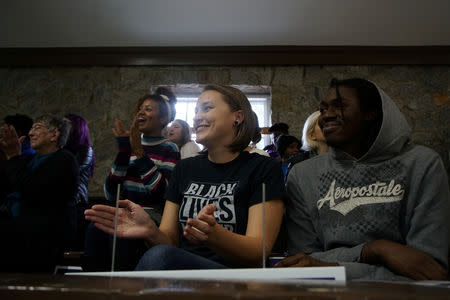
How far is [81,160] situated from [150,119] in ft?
2.29

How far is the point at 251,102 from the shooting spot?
4027 mm

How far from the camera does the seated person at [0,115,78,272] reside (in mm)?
1765

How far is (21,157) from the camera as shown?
2107 mm

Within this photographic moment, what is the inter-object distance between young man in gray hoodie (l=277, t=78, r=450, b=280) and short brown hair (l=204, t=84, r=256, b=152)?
8.2 inches

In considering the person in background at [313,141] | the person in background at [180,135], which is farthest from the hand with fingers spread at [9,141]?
the person in background at [313,141]

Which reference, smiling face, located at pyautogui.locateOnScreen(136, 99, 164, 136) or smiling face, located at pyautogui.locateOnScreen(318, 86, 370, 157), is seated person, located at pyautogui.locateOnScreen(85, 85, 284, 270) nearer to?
smiling face, located at pyautogui.locateOnScreen(318, 86, 370, 157)

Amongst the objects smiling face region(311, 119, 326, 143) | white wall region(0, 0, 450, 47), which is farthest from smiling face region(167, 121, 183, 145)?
smiling face region(311, 119, 326, 143)

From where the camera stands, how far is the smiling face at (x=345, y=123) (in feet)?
4.17

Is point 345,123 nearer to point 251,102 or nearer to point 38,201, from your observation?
point 38,201

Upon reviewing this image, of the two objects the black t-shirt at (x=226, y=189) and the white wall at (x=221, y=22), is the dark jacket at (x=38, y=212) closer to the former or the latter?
the black t-shirt at (x=226, y=189)

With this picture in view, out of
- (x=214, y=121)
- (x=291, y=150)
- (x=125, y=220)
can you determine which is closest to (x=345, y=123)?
(x=214, y=121)

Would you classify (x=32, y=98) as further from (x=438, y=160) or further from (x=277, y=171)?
(x=438, y=160)

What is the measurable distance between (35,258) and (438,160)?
169cm

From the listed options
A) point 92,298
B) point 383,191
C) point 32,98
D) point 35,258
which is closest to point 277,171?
point 383,191
